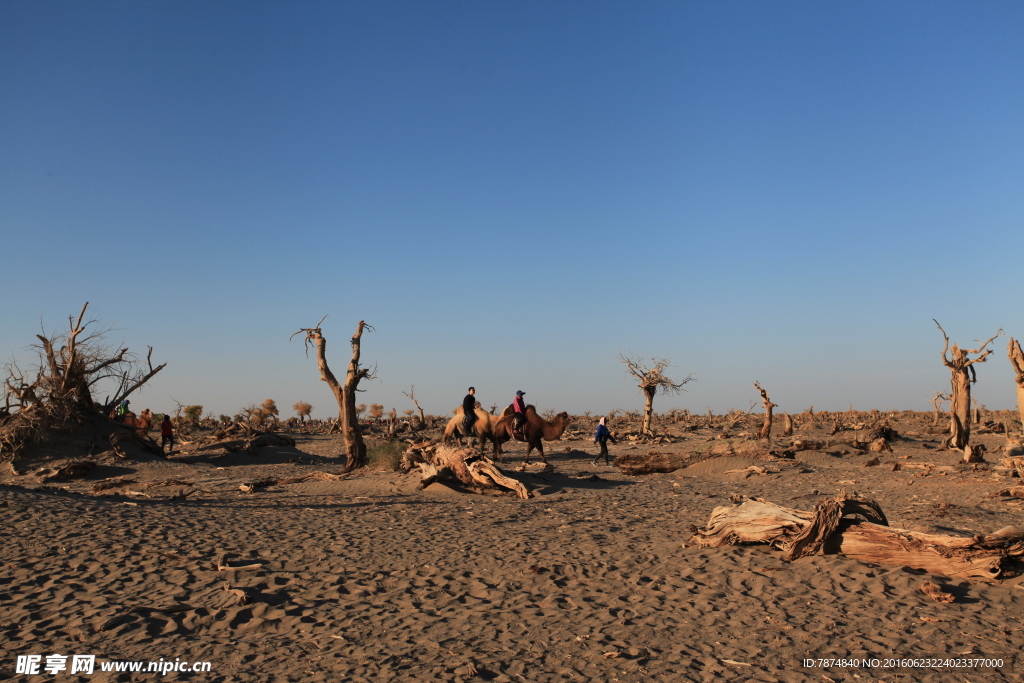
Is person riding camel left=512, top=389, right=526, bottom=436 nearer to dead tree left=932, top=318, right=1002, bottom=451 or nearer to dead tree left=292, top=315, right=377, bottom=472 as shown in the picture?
dead tree left=292, top=315, right=377, bottom=472

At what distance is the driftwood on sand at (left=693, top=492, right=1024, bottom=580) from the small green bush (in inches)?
407

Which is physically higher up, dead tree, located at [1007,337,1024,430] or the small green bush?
dead tree, located at [1007,337,1024,430]

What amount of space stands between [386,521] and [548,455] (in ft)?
43.0

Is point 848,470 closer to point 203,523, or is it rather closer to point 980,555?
point 980,555

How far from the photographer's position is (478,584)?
830 cm

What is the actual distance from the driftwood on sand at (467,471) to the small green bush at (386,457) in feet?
7.76

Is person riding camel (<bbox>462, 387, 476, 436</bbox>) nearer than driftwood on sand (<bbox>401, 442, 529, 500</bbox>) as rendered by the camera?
No

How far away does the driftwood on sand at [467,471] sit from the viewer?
47.5 ft

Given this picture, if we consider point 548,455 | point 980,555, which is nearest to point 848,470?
point 548,455

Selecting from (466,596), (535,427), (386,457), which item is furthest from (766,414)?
(466,596)

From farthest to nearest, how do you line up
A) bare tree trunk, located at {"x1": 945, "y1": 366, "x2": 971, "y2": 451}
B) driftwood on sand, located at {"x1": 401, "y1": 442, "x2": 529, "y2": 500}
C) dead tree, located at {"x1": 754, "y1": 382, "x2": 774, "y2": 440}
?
dead tree, located at {"x1": 754, "y1": 382, "x2": 774, "y2": 440}
bare tree trunk, located at {"x1": 945, "y1": 366, "x2": 971, "y2": 451}
driftwood on sand, located at {"x1": 401, "y1": 442, "x2": 529, "y2": 500}

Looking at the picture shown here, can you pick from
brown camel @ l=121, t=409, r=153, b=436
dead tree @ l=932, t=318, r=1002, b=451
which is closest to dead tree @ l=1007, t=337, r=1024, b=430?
dead tree @ l=932, t=318, r=1002, b=451

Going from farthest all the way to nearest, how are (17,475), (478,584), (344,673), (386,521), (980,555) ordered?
1. (17,475)
2. (386,521)
3. (478,584)
4. (980,555)
5. (344,673)

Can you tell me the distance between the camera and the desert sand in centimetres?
604
